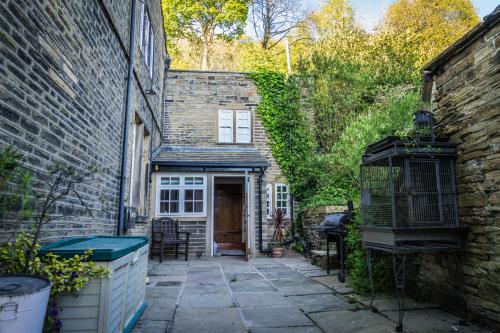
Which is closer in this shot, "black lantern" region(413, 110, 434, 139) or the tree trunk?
"black lantern" region(413, 110, 434, 139)

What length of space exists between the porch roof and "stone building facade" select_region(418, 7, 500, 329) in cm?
618

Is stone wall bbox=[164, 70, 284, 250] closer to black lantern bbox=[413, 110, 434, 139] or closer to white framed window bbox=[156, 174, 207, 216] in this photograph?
white framed window bbox=[156, 174, 207, 216]

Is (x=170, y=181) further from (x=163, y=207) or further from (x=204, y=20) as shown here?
(x=204, y=20)

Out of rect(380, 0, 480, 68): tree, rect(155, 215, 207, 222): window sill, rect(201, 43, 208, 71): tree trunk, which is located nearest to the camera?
rect(155, 215, 207, 222): window sill

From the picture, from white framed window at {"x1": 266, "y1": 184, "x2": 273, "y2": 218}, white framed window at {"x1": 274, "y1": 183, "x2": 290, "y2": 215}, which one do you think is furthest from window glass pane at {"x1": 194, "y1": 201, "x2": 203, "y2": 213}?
white framed window at {"x1": 274, "y1": 183, "x2": 290, "y2": 215}

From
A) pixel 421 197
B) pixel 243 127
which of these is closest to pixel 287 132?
pixel 243 127

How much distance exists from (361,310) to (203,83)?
9550mm

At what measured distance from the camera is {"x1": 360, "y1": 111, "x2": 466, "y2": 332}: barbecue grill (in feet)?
11.9

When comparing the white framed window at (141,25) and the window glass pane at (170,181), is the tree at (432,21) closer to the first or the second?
the window glass pane at (170,181)

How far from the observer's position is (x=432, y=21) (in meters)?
18.4

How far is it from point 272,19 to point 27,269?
2263cm

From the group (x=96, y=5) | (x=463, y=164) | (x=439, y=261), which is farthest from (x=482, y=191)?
(x=96, y=5)

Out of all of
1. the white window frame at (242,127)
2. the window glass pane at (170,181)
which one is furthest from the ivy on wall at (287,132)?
the window glass pane at (170,181)

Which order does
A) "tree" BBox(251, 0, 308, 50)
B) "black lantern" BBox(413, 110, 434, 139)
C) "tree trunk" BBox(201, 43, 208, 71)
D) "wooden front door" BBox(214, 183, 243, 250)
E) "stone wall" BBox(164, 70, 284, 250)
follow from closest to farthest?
"black lantern" BBox(413, 110, 434, 139)
"stone wall" BBox(164, 70, 284, 250)
"wooden front door" BBox(214, 183, 243, 250)
"tree trunk" BBox(201, 43, 208, 71)
"tree" BBox(251, 0, 308, 50)
